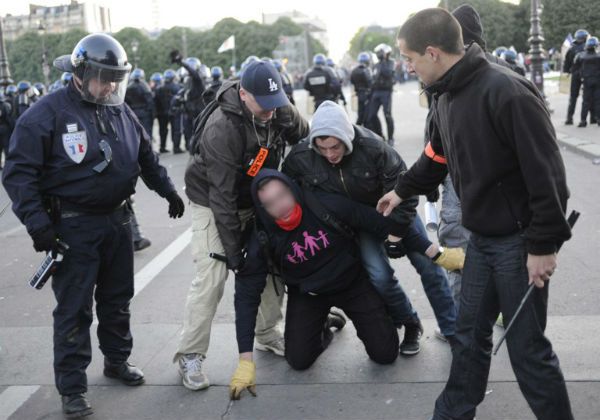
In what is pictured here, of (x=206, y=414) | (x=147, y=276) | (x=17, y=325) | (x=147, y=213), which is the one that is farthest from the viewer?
(x=147, y=213)

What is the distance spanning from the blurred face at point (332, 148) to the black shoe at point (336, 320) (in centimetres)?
117

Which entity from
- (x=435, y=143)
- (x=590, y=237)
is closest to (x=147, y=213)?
(x=590, y=237)

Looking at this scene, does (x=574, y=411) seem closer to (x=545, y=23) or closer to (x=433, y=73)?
(x=433, y=73)

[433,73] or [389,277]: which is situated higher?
[433,73]

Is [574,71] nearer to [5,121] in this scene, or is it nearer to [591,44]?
[591,44]

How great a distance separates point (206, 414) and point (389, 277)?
1.28 metres

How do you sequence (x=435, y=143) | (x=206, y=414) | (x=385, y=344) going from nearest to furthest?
(x=435, y=143) → (x=206, y=414) → (x=385, y=344)

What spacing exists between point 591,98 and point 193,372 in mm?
13742

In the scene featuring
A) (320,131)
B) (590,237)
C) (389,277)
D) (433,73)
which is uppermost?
(433,73)

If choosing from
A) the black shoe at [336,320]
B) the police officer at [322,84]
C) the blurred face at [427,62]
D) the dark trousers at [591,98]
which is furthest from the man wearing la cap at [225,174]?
the dark trousers at [591,98]

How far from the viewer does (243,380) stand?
377 centimetres

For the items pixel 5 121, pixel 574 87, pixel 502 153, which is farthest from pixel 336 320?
pixel 5 121

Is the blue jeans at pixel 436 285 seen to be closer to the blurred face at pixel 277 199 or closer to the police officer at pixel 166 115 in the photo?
the blurred face at pixel 277 199

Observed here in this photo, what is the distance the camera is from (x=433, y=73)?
284 cm
